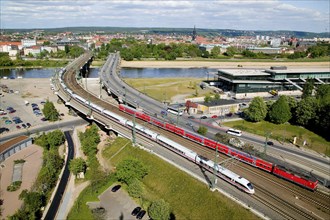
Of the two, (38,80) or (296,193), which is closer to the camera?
(296,193)

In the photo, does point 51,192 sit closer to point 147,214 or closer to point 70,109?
point 147,214

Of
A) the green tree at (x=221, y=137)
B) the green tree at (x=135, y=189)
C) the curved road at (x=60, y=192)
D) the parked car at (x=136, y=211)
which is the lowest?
the curved road at (x=60, y=192)

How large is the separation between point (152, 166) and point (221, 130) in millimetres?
26097

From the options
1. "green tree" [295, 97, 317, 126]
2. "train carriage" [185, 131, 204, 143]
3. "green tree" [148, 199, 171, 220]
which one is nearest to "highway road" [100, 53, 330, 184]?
"train carriage" [185, 131, 204, 143]

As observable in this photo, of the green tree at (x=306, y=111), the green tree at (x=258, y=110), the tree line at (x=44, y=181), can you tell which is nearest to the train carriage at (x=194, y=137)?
the green tree at (x=258, y=110)

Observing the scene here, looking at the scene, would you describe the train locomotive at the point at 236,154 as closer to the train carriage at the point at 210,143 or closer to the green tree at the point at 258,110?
the train carriage at the point at 210,143

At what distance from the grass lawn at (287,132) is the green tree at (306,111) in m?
2.18

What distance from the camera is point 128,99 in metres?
91.4

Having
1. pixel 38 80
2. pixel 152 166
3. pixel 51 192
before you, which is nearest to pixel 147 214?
pixel 152 166

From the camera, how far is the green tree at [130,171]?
158 ft

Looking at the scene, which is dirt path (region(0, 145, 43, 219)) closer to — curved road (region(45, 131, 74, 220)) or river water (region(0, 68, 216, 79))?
curved road (region(45, 131, 74, 220))

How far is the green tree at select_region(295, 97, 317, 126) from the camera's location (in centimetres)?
7062

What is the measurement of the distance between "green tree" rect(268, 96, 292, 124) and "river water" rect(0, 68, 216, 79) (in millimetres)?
87990

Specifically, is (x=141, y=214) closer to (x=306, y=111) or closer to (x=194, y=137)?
(x=194, y=137)
